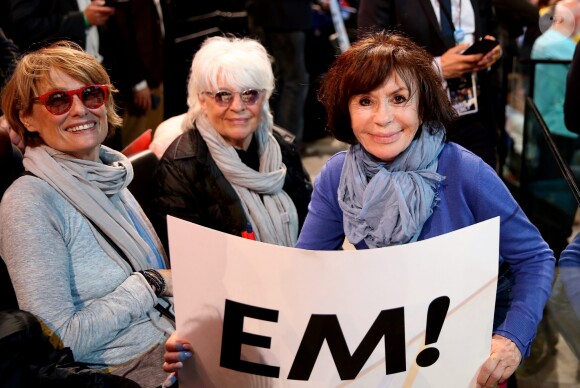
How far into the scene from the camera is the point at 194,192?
304 cm

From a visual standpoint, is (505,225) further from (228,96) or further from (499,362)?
(228,96)

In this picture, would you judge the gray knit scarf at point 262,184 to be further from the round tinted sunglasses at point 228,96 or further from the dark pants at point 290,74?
the dark pants at point 290,74

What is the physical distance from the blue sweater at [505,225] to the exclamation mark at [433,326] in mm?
266

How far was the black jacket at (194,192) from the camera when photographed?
9.86ft

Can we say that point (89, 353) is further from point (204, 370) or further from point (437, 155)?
point (437, 155)

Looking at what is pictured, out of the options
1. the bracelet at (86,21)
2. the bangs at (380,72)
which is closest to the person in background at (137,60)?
the bracelet at (86,21)

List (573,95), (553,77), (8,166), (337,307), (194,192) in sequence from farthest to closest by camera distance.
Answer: (553,77) < (573,95) < (194,192) < (8,166) < (337,307)

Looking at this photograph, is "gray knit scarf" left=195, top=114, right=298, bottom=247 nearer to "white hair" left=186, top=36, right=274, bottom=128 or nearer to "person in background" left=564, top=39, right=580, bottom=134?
"white hair" left=186, top=36, right=274, bottom=128

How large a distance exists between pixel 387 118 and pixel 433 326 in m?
0.57

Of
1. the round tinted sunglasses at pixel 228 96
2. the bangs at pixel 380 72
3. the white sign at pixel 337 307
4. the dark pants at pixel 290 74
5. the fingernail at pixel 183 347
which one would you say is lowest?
the dark pants at pixel 290 74

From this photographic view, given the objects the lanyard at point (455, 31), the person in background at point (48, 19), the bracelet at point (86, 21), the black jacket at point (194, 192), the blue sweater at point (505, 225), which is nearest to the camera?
the blue sweater at point (505, 225)

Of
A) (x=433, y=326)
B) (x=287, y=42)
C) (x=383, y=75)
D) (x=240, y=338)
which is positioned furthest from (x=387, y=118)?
(x=287, y=42)

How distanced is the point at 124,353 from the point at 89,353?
11 cm

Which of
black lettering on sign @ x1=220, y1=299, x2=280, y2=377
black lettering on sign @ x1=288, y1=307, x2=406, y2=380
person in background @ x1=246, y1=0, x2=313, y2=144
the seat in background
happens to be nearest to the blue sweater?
black lettering on sign @ x1=288, y1=307, x2=406, y2=380
